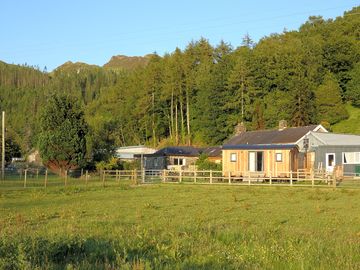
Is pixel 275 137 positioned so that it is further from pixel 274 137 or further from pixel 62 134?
pixel 62 134

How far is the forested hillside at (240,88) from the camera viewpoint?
240 ft

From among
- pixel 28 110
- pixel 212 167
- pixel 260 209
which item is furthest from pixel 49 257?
pixel 28 110

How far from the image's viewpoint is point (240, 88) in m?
74.9

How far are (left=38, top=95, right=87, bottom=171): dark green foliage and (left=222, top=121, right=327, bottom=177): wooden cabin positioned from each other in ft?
55.2

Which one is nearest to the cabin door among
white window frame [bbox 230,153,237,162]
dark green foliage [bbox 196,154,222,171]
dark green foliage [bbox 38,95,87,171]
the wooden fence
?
the wooden fence

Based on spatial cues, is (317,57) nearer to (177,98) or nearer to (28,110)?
(177,98)

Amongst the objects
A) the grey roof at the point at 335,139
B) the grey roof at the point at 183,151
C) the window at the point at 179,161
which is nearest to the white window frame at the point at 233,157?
the grey roof at the point at 335,139

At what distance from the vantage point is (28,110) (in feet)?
528

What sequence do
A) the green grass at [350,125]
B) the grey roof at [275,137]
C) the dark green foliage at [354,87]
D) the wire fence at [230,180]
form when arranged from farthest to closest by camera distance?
1. the dark green foliage at [354,87]
2. the green grass at [350,125]
3. the grey roof at [275,137]
4. the wire fence at [230,180]

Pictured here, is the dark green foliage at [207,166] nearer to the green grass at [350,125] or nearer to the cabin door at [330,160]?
the cabin door at [330,160]

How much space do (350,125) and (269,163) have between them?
36195mm

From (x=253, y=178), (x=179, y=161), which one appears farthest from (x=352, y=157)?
(x=179, y=161)

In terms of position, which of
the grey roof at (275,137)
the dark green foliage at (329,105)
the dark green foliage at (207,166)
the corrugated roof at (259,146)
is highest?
the dark green foliage at (329,105)

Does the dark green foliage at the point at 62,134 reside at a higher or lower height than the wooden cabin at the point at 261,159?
higher
